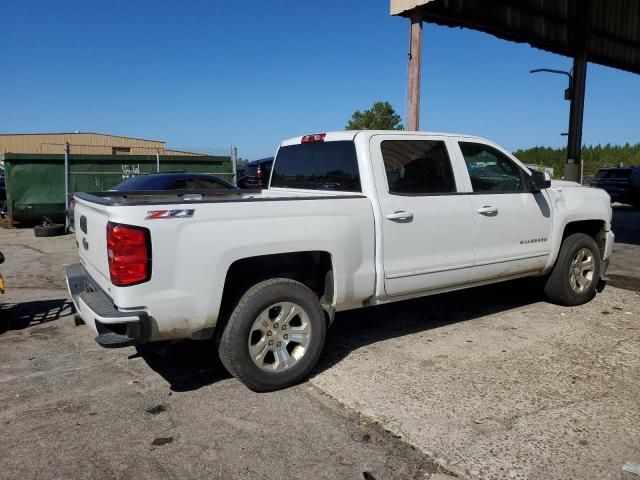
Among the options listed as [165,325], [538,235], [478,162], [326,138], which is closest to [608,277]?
[538,235]

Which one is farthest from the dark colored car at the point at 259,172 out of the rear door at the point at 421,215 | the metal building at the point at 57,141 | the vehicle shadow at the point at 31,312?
the metal building at the point at 57,141

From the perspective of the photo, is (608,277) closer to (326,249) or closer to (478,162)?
(478,162)

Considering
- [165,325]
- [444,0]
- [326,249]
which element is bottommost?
[165,325]

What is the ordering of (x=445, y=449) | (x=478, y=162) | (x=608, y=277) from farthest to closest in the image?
(x=608, y=277), (x=478, y=162), (x=445, y=449)

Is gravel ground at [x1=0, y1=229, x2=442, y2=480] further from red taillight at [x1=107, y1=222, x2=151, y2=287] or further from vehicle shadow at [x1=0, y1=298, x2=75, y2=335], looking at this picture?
red taillight at [x1=107, y1=222, x2=151, y2=287]

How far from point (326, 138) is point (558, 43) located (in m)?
9.29

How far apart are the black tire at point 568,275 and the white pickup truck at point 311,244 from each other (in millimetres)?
20

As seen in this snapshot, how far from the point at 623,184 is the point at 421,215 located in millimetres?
18499

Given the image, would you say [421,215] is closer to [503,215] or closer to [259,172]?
[503,215]

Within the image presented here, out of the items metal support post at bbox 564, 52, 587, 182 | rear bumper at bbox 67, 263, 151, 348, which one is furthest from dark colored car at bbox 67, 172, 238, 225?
metal support post at bbox 564, 52, 587, 182

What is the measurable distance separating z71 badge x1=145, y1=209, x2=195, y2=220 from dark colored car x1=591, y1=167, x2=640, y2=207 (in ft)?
63.3

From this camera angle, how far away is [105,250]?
3.51 meters

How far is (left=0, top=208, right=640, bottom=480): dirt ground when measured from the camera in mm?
2939

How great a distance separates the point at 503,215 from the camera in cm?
510
